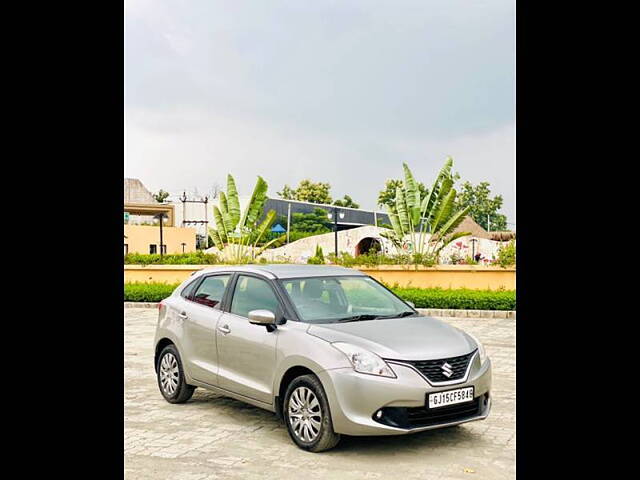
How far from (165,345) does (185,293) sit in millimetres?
652

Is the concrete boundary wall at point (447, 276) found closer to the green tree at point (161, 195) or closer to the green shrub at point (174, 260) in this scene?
the green shrub at point (174, 260)

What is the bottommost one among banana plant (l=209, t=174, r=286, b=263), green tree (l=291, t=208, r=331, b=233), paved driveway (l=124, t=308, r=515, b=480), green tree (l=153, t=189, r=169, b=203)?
paved driveway (l=124, t=308, r=515, b=480)

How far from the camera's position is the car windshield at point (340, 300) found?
263 inches

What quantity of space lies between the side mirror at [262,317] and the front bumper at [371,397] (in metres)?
0.87

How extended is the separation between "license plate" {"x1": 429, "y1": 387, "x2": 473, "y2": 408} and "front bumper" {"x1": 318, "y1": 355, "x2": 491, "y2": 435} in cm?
5

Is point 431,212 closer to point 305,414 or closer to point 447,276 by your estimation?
point 447,276

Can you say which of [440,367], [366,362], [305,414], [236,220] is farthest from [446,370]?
[236,220]

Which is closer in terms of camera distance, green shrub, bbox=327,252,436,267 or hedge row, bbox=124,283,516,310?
hedge row, bbox=124,283,516,310

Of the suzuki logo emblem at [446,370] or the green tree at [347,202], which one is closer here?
the suzuki logo emblem at [446,370]

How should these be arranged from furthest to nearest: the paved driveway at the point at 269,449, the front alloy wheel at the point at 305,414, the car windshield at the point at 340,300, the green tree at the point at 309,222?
the green tree at the point at 309,222, the car windshield at the point at 340,300, the front alloy wheel at the point at 305,414, the paved driveway at the point at 269,449

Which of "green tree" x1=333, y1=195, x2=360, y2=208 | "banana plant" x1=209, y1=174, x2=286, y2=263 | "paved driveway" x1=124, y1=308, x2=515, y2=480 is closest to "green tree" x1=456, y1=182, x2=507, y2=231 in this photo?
"green tree" x1=333, y1=195, x2=360, y2=208

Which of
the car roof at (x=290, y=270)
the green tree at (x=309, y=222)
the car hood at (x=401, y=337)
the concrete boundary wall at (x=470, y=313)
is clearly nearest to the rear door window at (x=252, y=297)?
the car roof at (x=290, y=270)

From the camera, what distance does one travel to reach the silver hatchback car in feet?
18.7

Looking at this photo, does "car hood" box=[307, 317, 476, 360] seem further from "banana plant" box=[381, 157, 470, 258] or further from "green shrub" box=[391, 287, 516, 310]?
"banana plant" box=[381, 157, 470, 258]
